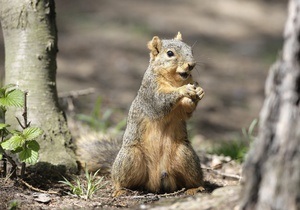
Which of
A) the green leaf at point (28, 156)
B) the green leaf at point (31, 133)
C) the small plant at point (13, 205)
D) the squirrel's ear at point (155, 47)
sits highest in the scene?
the squirrel's ear at point (155, 47)

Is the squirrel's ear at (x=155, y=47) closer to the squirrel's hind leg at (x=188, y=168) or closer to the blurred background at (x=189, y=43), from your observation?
the squirrel's hind leg at (x=188, y=168)

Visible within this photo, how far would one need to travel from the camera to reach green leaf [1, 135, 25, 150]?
11.0ft

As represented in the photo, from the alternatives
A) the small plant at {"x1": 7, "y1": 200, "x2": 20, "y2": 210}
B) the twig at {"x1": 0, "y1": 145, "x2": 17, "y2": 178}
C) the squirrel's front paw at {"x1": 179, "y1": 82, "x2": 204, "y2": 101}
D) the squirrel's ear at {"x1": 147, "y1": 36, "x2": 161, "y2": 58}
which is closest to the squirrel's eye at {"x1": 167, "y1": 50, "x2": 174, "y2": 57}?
the squirrel's ear at {"x1": 147, "y1": 36, "x2": 161, "y2": 58}

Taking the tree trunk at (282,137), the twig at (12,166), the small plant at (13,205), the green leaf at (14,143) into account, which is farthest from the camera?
the twig at (12,166)

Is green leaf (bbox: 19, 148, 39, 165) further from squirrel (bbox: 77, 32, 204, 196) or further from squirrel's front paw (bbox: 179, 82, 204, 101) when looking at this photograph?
squirrel's front paw (bbox: 179, 82, 204, 101)

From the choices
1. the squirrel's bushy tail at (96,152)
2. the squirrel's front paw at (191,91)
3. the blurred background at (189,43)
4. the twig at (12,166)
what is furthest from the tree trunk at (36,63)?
the blurred background at (189,43)

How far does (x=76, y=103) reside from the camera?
6910mm

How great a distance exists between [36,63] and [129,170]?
3.41ft

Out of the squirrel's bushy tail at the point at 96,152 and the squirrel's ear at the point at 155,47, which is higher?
the squirrel's ear at the point at 155,47

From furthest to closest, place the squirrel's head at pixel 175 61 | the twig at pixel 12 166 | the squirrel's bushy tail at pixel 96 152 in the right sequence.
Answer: the squirrel's bushy tail at pixel 96 152 < the squirrel's head at pixel 175 61 < the twig at pixel 12 166

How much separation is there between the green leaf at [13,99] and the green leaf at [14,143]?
20 centimetres

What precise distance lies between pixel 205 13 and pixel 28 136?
8.16 m

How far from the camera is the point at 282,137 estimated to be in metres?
2.33

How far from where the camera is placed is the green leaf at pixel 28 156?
339cm
